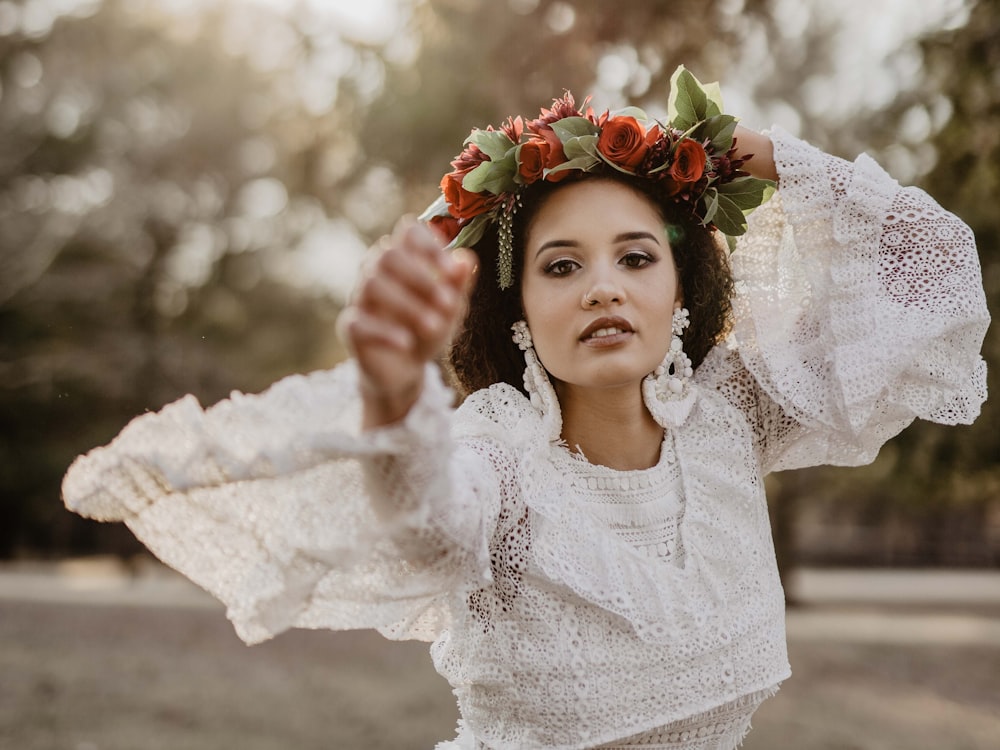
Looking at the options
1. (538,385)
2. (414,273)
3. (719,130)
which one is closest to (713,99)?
(719,130)

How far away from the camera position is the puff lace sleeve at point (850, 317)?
2.40m

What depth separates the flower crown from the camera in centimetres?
231

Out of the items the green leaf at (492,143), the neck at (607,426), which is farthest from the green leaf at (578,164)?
the neck at (607,426)

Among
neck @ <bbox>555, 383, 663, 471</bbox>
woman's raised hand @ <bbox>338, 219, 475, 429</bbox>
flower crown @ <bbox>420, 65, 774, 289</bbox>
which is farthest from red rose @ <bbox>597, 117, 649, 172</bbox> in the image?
woman's raised hand @ <bbox>338, 219, 475, 429</bbox>

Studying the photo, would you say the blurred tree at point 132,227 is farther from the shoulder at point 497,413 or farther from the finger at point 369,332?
the finger at point 369,332

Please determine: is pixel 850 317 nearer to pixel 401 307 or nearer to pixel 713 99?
pixel 713 99

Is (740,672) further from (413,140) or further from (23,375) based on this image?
(23,375)

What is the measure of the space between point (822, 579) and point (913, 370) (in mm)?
21706

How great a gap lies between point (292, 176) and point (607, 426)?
10.0 m

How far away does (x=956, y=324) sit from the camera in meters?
2.42

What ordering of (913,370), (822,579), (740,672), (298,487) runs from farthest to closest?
1. (822,579)
2. (913,370)
3. (740,672)
4. (298,487)

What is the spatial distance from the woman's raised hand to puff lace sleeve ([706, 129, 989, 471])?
1162 millimetres

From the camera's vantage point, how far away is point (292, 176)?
1179 centimetres

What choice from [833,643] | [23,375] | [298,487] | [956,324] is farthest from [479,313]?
[23,375]
